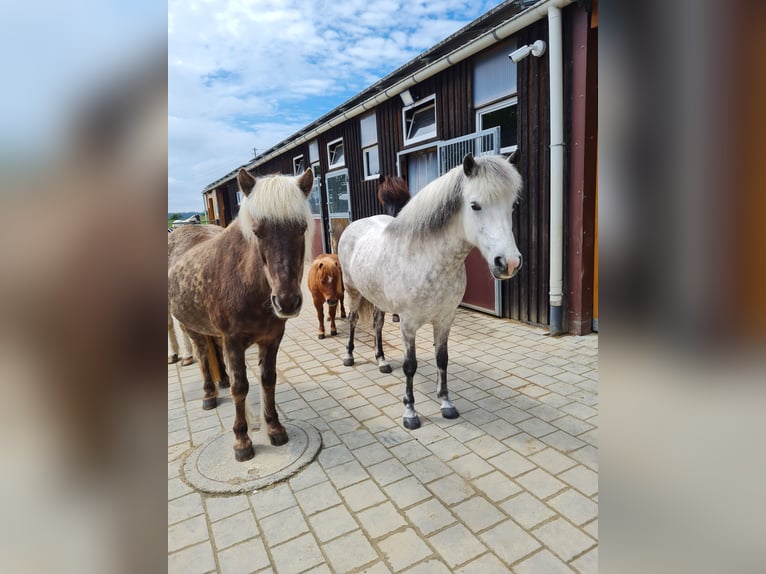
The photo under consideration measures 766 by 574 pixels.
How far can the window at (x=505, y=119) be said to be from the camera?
4.78 m

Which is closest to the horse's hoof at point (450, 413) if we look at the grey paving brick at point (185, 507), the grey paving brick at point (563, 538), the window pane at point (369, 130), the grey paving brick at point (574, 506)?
the grey paving brick at point (574, 506)

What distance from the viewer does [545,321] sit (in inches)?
185

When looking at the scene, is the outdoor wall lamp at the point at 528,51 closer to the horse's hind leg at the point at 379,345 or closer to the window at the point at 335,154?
the horse's hind leg at the point at 379,345

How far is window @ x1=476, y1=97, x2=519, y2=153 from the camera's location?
15.7 feet

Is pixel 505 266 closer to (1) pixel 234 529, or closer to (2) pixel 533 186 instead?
(1) pixel 234 529

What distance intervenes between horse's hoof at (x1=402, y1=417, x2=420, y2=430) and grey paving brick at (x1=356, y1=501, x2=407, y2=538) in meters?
0.75

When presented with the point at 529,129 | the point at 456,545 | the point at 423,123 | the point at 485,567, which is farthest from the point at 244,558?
the point at 423,123

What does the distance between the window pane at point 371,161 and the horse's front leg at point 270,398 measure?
228 inches

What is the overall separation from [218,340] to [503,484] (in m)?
2.55

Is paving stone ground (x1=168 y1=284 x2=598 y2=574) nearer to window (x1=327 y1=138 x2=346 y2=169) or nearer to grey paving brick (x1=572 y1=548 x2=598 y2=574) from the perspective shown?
grey paving brick (x1=572 y1=548 x2=598 y2=574)

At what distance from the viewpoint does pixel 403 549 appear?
1.83 metres

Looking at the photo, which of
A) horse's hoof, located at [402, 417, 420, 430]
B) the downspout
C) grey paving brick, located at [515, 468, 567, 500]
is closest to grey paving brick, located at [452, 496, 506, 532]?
grey paving brick, located at [515, 468, 567, 500]
